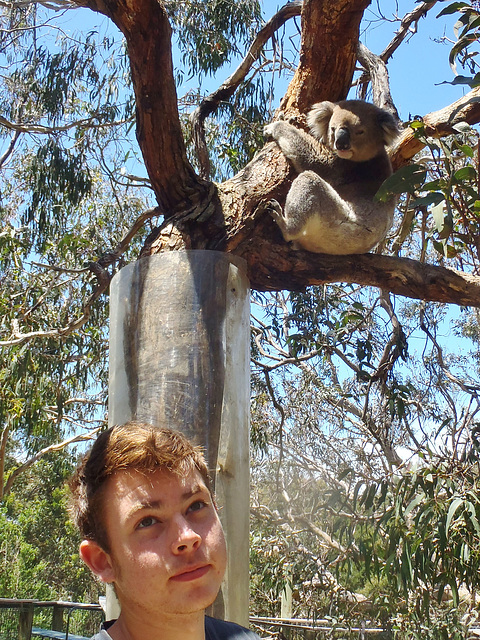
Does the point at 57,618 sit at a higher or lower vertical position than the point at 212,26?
lower

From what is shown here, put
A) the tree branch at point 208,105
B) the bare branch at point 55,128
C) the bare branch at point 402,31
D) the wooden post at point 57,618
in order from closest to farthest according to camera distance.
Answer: the tree branch at point 208,105 < the bare branch at point 402,31 < the wooden post at point 57,618 < the bare branch at point 55,128

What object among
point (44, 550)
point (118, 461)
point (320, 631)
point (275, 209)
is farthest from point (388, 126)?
point (44, 550)

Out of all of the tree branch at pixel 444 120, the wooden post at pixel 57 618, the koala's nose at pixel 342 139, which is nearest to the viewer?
the tree branch at pixel 444 120

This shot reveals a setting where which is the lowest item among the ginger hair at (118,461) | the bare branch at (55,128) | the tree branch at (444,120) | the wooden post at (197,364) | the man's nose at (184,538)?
the man's nose at (184,538)

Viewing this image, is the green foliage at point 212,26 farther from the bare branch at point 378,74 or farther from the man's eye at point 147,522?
the man's eye at point 147,522

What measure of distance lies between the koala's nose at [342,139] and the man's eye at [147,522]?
2.69 m

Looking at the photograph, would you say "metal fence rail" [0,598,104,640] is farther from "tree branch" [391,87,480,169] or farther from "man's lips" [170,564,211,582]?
"man's lips" [170,564,211,582]

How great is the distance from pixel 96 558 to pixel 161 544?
0.13 metres

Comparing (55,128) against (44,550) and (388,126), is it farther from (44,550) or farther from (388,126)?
(44,550)

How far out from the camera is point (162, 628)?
96cm

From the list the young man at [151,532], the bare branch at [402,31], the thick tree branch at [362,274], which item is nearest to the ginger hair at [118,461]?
the young man at [151,532]

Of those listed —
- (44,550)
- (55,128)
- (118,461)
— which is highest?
(55,128)

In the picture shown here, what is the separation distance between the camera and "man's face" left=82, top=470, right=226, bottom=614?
36.5 inches

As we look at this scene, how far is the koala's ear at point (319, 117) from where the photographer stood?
10.1 feet
